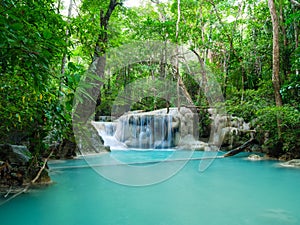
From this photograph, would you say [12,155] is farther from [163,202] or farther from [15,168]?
[163,202]

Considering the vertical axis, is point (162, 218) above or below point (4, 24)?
below

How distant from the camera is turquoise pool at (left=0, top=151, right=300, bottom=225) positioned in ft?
7.70

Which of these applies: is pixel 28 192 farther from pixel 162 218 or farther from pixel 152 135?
pixel 152 135

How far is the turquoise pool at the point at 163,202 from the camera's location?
92.4 inches

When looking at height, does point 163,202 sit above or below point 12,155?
below

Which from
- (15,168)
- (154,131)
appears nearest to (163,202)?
(15,168)

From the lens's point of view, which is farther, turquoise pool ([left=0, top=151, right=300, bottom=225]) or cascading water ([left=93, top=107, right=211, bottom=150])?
cascading water ([left=93, top=107, right=211, bottom=150])

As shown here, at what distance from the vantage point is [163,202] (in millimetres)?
2861

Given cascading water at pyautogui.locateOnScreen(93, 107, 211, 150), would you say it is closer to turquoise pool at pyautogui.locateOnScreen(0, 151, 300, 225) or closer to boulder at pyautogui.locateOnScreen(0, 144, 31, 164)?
turquoise pool at pyautogui.locateOnScreen(0, 151, 300, 225)

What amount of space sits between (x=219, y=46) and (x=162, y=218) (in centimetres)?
1002

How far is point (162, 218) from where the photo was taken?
2371mm

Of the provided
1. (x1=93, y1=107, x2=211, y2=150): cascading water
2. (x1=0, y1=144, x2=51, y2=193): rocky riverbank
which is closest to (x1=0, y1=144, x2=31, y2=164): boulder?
(x1=0, y1=144, x2=51, y2=193): rocky riverbank

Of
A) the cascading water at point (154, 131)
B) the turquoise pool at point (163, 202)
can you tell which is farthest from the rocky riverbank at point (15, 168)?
the cascading water at point (154, 131)

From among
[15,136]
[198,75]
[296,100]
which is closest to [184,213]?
[15,136]
